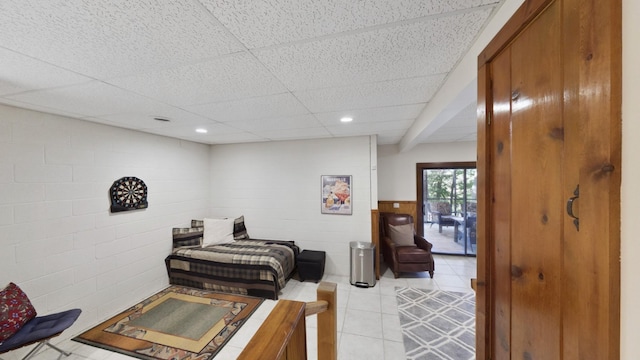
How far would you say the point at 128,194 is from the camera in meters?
3.10

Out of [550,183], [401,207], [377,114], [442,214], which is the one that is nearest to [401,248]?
[401,207]

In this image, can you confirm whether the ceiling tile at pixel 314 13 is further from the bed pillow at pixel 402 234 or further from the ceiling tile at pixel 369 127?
the bed pillow at pixel 402 234

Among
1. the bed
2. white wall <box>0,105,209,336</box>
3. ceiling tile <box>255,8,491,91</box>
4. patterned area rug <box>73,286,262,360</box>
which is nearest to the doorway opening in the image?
the bed

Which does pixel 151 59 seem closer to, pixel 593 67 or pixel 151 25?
pixel 151 25

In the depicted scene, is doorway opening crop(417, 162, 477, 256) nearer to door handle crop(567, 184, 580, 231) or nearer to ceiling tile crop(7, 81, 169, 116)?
door handle crop(567, 184, 580, 231)

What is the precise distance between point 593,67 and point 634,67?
0.06 m

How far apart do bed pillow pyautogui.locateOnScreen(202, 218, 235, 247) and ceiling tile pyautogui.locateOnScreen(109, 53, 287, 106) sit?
2.60 m

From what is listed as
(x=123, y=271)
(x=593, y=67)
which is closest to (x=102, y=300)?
(x=123, y=271)

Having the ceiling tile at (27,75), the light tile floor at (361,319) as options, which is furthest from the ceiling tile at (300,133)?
the light tile floor at (361,319)

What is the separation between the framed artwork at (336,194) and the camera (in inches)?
157

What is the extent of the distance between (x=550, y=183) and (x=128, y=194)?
408cm

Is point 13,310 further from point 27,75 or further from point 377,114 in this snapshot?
point 377,114

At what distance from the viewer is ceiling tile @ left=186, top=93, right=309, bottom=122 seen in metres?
2.02

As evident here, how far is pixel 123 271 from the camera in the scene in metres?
3.02
